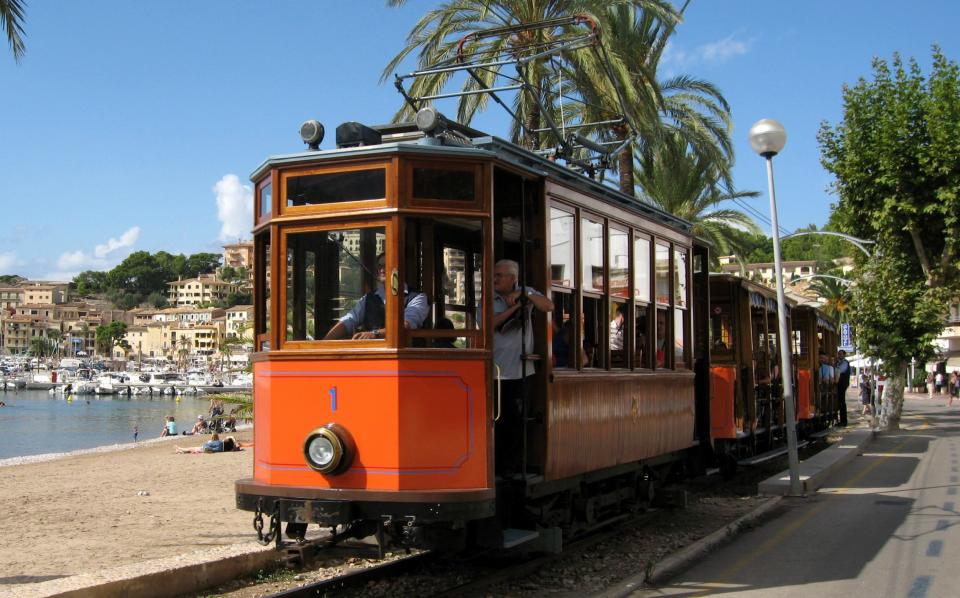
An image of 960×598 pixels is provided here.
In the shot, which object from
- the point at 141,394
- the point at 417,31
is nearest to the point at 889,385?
the point at 417,31

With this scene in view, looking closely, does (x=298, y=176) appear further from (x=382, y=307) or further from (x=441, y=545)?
(x=441, y=545)

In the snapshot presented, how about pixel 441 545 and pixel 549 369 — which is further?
pixel 549 369

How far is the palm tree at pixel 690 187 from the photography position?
2608cm

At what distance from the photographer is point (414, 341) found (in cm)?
718

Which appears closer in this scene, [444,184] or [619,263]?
[444,184]

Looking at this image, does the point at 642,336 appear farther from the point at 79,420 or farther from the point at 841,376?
the point at 79,420

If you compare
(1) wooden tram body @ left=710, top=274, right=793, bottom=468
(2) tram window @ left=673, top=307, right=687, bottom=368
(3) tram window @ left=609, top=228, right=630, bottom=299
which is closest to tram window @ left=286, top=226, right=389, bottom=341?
(3) tram window @ left=609, top=228, right=630, bottom=299

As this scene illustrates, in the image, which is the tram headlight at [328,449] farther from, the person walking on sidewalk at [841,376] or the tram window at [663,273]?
the person walking on sidewalk at [841,376]

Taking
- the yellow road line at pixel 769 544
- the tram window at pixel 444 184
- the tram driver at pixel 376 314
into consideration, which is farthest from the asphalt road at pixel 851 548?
the tram window at pixel 444 184

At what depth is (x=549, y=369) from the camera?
7934 millimetres

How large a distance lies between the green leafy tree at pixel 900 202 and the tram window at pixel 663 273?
1905cm

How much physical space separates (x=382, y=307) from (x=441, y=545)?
1770 mm

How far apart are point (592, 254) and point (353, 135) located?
2416 mm

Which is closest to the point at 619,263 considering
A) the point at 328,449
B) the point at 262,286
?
the point at 262,286
